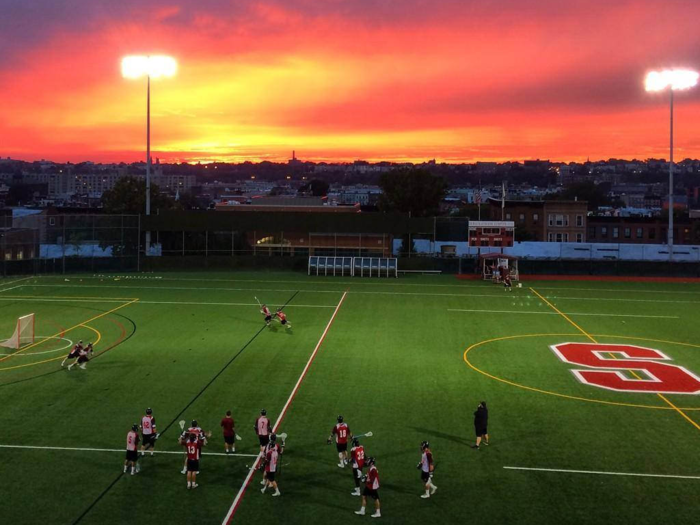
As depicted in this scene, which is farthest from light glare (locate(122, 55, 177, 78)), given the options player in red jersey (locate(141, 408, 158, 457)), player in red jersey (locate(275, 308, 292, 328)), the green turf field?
player in red jersey (locate(141, 408, 158, 457))

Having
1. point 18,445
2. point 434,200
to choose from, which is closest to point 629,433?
point 18,445

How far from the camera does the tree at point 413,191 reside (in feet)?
360

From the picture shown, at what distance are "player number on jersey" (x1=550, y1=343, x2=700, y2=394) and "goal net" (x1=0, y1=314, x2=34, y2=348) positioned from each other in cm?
2477

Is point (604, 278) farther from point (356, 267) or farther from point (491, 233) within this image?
point (356, 267)

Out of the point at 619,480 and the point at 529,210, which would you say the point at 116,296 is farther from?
the point at 529,210

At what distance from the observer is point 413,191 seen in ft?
360

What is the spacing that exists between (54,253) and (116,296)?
17.0m

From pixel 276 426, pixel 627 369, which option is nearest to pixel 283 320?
pixel 276 426

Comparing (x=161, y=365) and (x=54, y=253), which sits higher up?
(x=54, y=253)

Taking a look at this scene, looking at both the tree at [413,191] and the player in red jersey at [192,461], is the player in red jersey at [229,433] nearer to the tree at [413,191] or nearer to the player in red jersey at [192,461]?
the player in red jersey at [192,461]

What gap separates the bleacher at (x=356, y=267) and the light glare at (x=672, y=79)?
28.8m

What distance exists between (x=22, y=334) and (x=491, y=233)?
44034 millimetres

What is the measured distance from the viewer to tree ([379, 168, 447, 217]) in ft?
360

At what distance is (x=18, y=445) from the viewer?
66.1 ft
